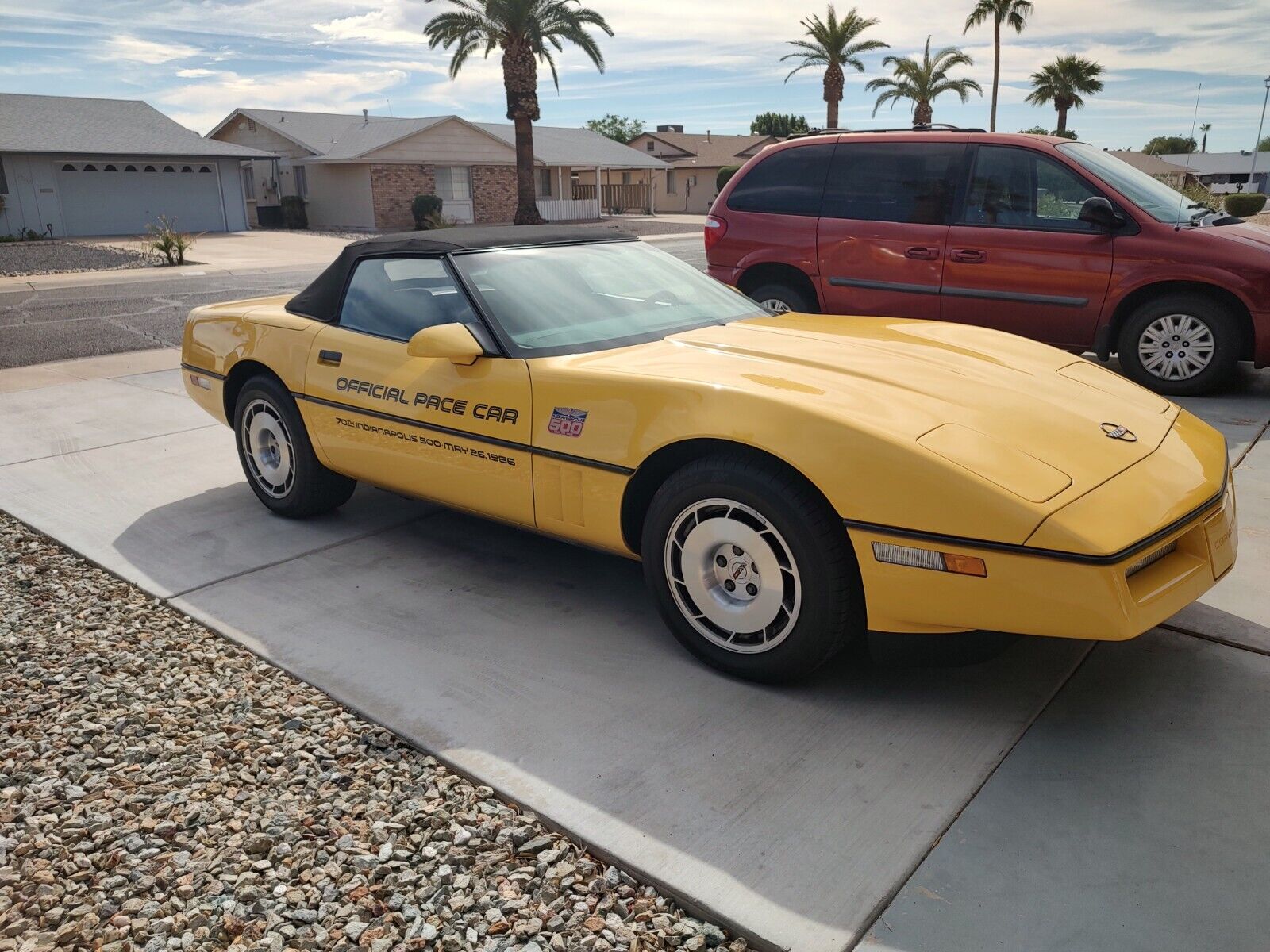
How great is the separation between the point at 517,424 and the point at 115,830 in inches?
68.8

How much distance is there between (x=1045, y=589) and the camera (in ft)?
8.27

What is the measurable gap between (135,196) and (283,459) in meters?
35.6

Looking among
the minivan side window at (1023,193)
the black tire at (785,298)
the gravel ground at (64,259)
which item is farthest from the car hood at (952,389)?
the gravel ground at (64,259)

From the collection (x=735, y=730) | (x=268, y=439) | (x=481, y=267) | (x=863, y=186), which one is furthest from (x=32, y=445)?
(x=863, y=186)

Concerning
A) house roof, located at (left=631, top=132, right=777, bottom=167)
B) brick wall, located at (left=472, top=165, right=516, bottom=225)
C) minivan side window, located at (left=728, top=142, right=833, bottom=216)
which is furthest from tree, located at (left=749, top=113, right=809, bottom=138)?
minivan side window, located at (left=728, top=142, right=833, bottom=216)

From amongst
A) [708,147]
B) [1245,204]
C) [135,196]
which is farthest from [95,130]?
[1245,204]

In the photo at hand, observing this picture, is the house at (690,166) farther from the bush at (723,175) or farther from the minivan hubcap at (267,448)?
the minivan hubcap at (267,448)

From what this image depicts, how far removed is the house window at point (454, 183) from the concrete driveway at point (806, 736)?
36127 millimetres

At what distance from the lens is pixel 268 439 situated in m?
4.86

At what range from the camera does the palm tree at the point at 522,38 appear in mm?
30141

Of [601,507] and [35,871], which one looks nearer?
[35,871]

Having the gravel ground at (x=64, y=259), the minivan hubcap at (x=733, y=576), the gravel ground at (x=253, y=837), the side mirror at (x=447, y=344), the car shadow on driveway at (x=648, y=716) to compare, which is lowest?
the gravel ground at (x=253, y=837)

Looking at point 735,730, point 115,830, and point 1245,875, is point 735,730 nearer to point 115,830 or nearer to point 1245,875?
point 1245,875

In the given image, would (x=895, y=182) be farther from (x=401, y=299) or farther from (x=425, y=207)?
(x=425, y=207)
